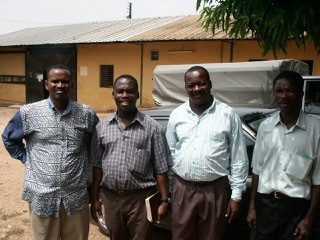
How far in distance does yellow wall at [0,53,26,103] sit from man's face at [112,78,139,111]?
18.2m

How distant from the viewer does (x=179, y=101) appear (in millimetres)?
7184

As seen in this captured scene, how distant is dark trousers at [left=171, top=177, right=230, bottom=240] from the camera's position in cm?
264

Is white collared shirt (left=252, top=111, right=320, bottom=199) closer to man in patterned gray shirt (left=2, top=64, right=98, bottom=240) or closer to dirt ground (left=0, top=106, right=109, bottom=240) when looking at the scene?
man in patterned gray shirt (left=2, top=64, right=98, bottom=240)

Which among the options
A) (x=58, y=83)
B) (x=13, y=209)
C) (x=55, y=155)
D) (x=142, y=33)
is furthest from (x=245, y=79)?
(x=142, y=33)

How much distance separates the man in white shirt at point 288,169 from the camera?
2338 mm

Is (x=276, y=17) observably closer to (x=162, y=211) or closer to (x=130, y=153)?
(x=130, y=153)

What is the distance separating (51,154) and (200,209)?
1115 mm

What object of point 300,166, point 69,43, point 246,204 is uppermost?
point 69,43

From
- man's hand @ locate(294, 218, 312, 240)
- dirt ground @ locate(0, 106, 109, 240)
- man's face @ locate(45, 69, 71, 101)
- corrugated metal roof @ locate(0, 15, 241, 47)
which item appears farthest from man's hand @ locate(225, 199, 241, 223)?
corrugated metal roof @ locate(0, 15, 241, 47)

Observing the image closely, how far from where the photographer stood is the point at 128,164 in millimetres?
2600

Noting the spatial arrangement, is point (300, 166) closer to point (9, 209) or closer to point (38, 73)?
point (9, 209)

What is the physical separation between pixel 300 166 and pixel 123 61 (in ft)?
44.0

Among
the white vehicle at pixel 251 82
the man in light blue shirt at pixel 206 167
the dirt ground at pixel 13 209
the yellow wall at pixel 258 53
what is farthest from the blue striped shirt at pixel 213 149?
the yellow wall at pixel 258 53

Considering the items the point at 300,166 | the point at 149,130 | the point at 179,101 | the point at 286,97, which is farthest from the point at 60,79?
the point at 179,101
